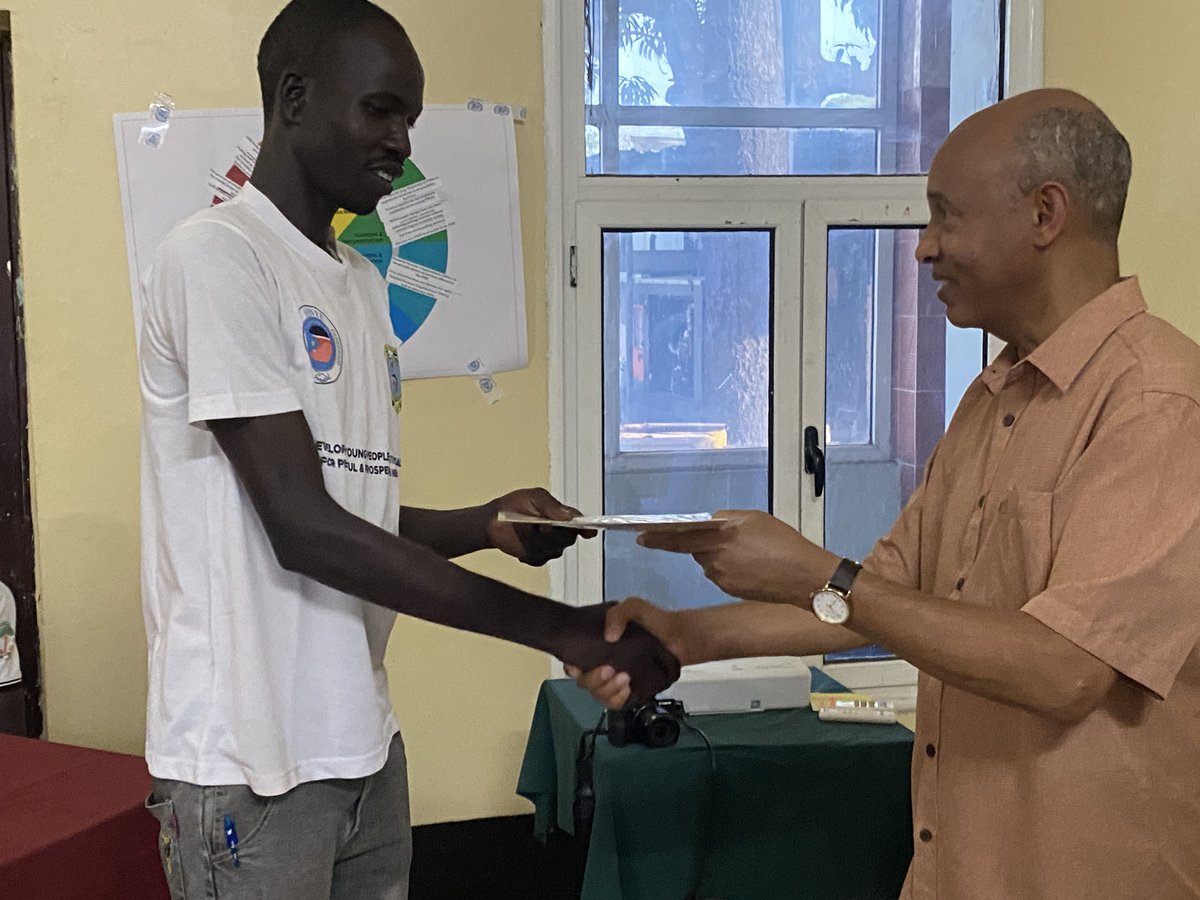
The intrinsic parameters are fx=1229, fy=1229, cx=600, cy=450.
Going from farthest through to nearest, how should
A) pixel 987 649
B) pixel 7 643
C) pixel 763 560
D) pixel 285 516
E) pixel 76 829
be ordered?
1. pixel 7 643
2. pixel 76 829
3. pixel 763 560
4. pixel 987 649
5. pixel 285 516

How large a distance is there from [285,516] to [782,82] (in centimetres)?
230

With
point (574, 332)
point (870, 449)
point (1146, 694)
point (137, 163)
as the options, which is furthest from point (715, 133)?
point (1146, 694)

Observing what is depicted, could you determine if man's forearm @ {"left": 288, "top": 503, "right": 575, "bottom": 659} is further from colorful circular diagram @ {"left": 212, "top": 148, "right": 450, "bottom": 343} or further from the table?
colorful circular diagram @ {"left": 212, "top": 148, "right": 450, "bottom": 343}

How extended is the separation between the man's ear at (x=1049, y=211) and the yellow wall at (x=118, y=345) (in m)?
1.62

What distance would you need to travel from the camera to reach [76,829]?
2.02 metres

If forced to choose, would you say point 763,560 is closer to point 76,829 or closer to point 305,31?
point 305,31

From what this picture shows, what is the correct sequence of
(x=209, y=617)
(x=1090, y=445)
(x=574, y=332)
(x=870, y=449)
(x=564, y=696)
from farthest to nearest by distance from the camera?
(x=870, y=449)
(x=574, y=332)
(x=564, y=696)
(x=1090, y=445)
(x=209, y=617)

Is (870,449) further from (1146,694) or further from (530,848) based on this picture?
(1146,694)

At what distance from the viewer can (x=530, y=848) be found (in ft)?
10.0

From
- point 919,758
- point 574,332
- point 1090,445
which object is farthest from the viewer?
point 574,332

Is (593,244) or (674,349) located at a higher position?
(593,244)

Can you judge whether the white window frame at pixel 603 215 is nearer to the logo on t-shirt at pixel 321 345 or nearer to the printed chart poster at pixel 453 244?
the printed chart poster at pixel 453 244

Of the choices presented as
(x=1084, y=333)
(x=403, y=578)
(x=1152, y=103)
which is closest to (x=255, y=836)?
(x=403, y=578)

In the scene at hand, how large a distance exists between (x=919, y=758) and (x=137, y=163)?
2112mm
